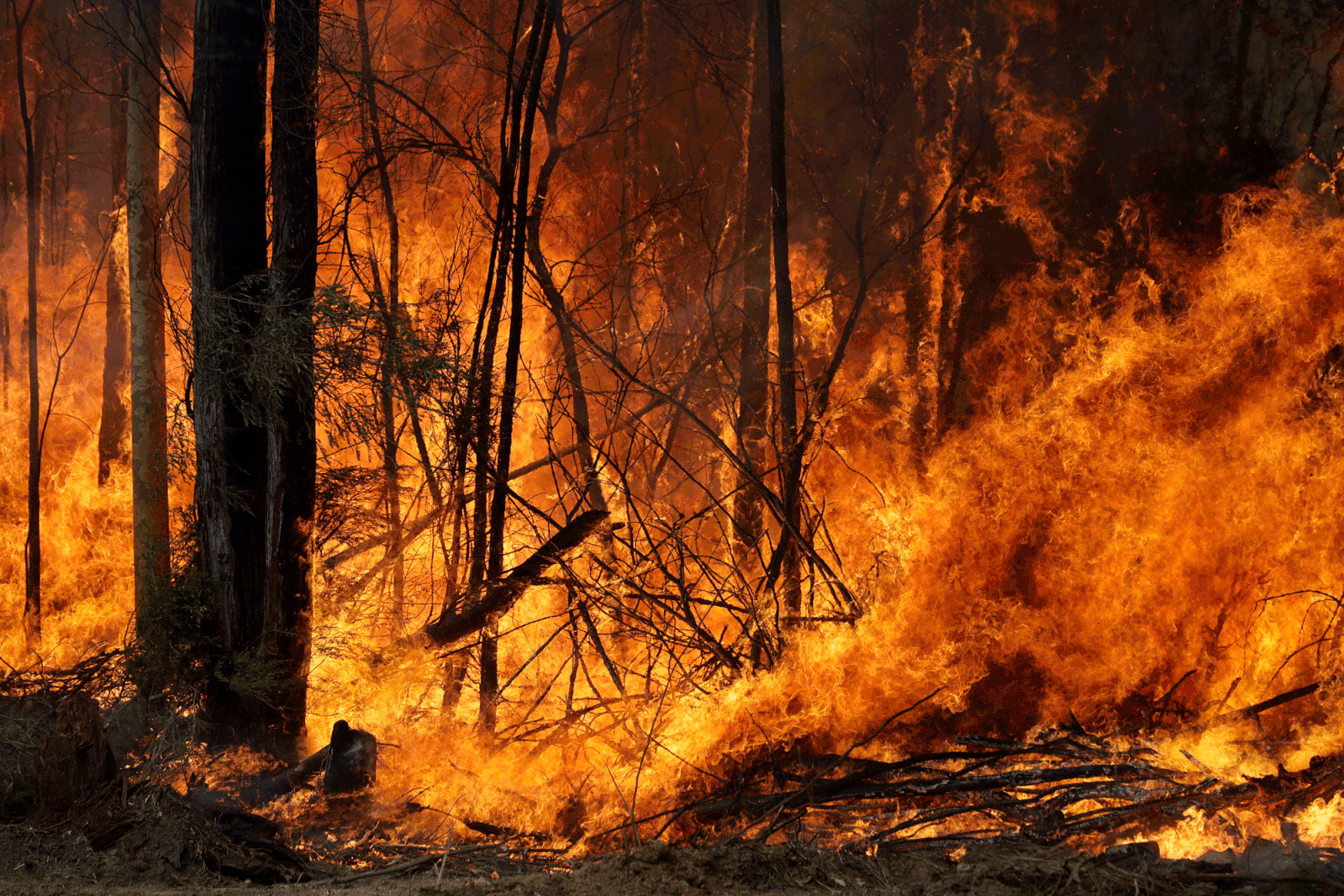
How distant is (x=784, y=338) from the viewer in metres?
5.24

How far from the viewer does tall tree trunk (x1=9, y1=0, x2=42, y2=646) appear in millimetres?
6328

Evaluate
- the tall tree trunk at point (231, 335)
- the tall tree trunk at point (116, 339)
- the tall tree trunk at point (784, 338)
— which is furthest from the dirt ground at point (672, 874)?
the tall tree trunk at point (116, 339)

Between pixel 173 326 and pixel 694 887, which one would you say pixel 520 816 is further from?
pixel 173 326

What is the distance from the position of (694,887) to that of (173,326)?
3831 mm

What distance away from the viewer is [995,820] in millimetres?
3340

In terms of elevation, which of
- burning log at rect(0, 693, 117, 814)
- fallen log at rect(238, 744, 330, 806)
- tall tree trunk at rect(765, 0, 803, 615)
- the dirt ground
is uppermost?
tall tree trunk at rect(765, 0, 803, 615)

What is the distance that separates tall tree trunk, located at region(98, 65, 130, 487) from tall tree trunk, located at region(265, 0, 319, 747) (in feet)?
11.5

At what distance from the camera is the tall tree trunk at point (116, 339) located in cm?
695

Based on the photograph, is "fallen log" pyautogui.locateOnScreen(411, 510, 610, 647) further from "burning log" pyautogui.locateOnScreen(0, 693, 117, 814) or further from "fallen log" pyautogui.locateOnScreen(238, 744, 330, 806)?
"burning log" pyautogui.locateOnScreen(0, 693, 117, 814)

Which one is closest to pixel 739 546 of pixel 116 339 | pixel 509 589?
pixel 509 589

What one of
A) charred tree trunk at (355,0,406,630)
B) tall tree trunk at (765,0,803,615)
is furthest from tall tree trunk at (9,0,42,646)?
tall tree trunk at (765,0,803,615)

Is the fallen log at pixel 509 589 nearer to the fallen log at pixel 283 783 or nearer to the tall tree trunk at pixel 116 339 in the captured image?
the fallen log at pixel 283 783

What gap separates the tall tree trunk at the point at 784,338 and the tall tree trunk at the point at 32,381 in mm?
5663

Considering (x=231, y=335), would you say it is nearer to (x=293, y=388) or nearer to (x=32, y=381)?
(x=293, y=388)
